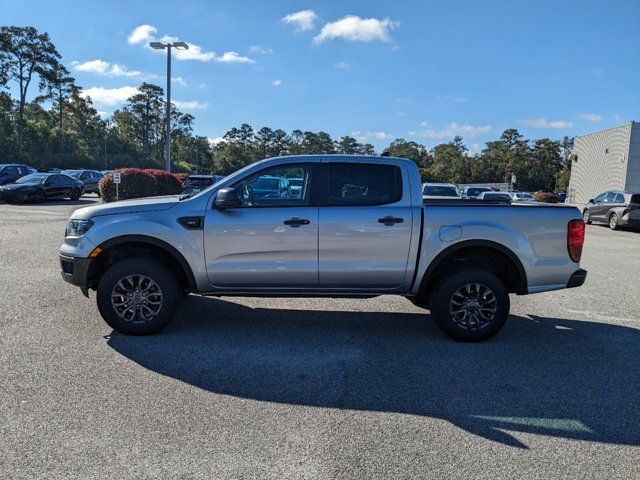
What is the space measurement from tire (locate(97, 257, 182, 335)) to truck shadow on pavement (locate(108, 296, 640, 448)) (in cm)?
19

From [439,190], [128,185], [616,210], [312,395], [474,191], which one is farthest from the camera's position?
[474,191]

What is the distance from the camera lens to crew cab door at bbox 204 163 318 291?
5062 mm

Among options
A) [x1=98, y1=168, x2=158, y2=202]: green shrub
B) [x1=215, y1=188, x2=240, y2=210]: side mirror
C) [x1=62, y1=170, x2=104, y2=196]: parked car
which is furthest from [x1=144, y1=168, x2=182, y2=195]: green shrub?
[x1=215, y1=188, x2=240, y2=210]: side mirror

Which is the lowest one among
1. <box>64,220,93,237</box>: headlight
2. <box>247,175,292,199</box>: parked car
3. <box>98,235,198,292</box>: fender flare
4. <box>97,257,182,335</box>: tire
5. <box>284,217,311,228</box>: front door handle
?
<box>97,257,182,335</box>: tire

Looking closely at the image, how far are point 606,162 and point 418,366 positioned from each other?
Answer: 135 feet

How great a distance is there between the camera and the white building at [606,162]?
3525 cm

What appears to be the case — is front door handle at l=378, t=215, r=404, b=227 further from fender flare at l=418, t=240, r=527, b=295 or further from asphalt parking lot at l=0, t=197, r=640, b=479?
asphalt parking lot at l=0, t=197, r=640, b=479

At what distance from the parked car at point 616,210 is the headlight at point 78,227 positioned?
19137 mm

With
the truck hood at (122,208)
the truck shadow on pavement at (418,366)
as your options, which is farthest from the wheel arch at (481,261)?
the truck hood at (122,208)

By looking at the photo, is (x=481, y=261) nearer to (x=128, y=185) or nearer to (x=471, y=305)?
(x=471, y=305)

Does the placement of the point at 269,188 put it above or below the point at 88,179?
above

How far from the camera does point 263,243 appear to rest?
5.07m

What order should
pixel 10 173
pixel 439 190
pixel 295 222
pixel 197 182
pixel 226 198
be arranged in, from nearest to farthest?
1. pixel 226 198
2. pixel 295 222
3. pixel 439 190
4. pixel 197 182
5. pixel 10 173

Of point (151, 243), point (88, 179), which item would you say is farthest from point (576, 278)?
point (88, 179)
